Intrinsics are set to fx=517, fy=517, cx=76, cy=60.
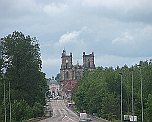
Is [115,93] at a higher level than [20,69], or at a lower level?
lower

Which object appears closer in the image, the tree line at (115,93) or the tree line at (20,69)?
the tree line at (115,93)

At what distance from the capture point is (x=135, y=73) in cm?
10362

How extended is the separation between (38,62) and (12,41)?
7.06m

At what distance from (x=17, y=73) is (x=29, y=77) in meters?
2.45

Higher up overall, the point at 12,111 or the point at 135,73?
the point at 135,73

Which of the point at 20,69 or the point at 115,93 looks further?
the point at 115,93

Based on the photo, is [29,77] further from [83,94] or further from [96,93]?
[83,94]

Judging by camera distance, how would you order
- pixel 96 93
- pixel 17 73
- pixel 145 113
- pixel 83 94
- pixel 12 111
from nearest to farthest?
pixel 145 113 < pixel 12 111 < pixel 17 73 < pixel 96 93 < pixel 83 94

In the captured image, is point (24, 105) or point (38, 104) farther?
point (38, 104)

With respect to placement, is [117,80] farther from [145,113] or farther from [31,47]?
[145,113]

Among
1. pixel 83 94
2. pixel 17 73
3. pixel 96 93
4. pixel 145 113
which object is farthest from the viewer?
pixel 83 94

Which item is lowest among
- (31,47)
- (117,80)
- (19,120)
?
(19,120)

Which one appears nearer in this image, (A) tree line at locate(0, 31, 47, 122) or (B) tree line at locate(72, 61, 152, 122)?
(B) tree line at locate(72, 61, 152, 122)

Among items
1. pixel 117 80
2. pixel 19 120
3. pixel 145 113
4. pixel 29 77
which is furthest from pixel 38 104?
pixel 145 113
